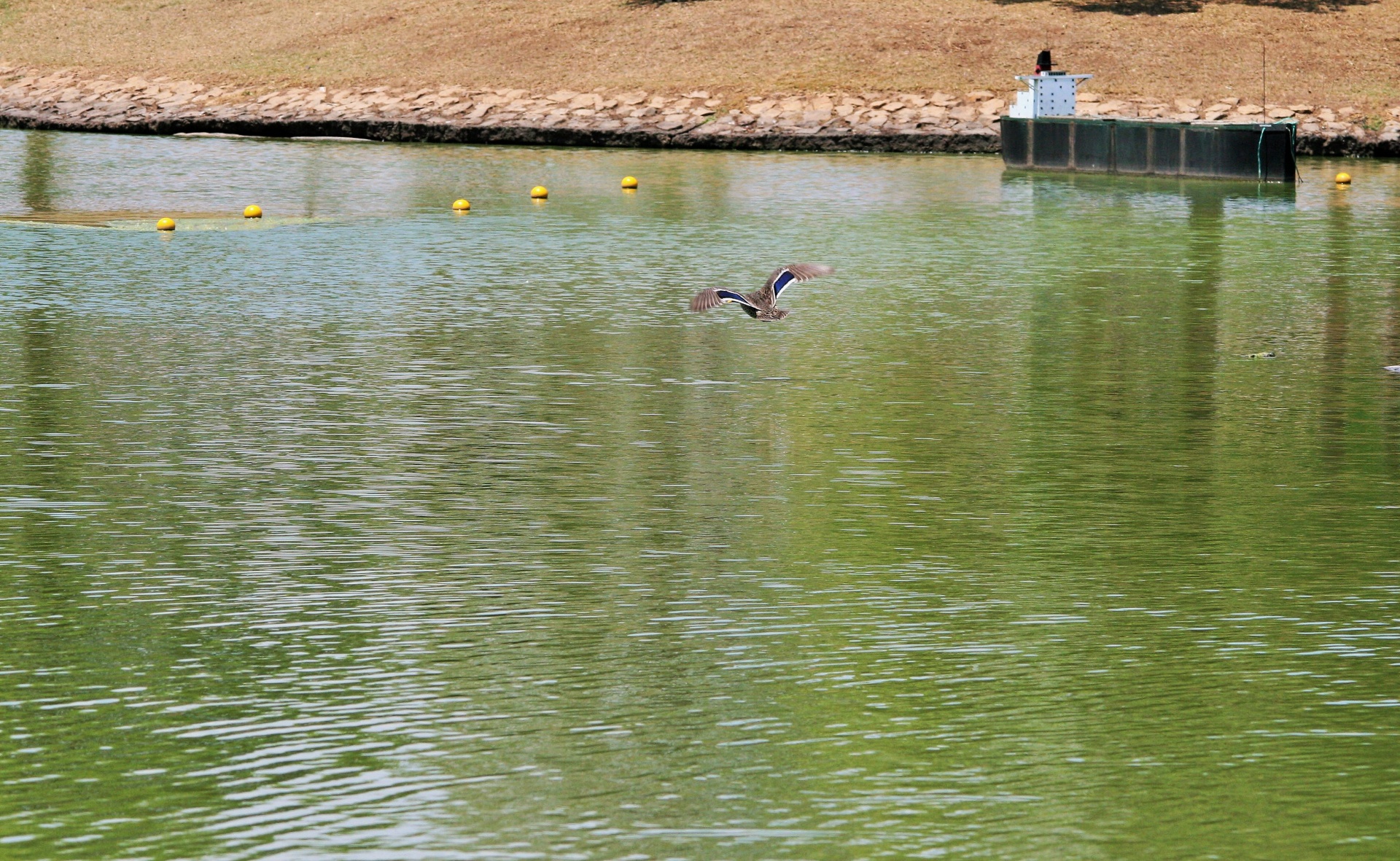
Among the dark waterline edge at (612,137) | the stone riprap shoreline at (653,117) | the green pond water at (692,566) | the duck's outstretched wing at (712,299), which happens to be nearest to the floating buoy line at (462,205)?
the green pond water at (692,566)

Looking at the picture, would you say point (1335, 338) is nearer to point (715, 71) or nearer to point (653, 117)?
point (653, 117)

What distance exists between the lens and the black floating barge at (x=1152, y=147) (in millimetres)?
37125

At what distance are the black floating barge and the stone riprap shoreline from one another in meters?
4.20

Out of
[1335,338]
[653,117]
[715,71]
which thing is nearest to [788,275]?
[1335,338]

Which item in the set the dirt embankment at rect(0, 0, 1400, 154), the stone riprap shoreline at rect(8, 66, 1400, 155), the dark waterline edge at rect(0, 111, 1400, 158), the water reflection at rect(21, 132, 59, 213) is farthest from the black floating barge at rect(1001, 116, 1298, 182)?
the water reflection at rect(21, 132, 59, 213)

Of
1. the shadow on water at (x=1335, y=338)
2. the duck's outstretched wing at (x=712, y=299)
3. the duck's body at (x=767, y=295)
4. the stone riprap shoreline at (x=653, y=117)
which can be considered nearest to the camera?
the shadow on water at (x=1335, y=338)

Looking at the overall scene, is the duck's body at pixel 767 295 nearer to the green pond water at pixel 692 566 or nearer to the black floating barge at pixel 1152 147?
the green pond water at pixel 692 566

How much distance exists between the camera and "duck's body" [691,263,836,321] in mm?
15078

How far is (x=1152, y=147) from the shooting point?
127ft

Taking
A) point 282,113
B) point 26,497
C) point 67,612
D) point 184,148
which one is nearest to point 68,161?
point 184,148

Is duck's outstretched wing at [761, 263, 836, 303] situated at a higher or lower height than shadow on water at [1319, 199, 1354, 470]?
higher

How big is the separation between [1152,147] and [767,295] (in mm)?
24121

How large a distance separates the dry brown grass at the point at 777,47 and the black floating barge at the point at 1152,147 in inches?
292

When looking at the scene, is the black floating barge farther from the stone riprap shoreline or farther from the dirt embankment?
the dirt embankment
